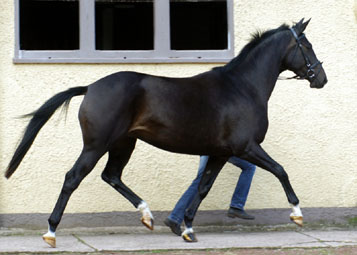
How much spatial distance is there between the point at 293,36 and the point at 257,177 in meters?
1.76

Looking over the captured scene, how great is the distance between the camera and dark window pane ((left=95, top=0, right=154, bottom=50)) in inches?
364

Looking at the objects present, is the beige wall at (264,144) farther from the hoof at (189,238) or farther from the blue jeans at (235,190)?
the hoof at (189,238)

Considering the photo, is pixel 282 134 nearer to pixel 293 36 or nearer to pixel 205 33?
pixel 293 36

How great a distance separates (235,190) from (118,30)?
4.53 metres

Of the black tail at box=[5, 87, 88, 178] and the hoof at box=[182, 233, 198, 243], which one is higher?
the black tail at box=[5, 87, 88, 178]

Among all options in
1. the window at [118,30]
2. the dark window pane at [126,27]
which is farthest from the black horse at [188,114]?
the dark window pane at [126,27]

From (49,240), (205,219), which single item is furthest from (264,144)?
(49,240)

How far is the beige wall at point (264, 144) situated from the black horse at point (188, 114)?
88 centimetres

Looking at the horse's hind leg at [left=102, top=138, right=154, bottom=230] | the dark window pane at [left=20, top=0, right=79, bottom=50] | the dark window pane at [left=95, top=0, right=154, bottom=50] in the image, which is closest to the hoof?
the horse's hind leg at [left=102, top=138, right=154, bottom=230]

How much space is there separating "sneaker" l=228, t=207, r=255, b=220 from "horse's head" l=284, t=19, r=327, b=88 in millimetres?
1515

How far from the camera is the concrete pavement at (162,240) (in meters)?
5.82

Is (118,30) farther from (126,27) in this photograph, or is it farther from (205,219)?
(205,219)

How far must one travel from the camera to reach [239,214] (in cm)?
664

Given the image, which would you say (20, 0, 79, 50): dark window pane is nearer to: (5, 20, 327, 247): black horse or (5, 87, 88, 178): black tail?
(5, 87, 88, 178): black tail
